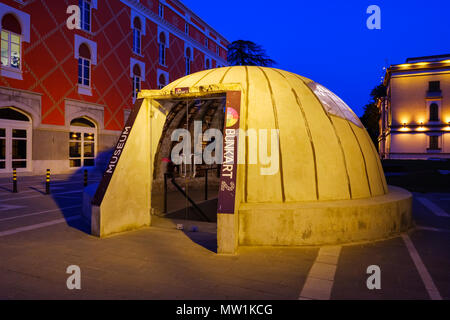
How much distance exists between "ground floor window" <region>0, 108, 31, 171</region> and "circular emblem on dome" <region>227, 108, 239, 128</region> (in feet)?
57.9

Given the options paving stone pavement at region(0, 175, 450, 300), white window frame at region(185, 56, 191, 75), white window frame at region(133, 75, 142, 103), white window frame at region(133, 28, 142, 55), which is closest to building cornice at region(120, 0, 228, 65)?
white window frame at region(133, 28, 142, 55)

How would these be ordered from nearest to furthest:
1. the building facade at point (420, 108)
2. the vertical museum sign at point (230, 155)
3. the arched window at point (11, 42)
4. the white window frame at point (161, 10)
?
the vertical museum sign at point (230, 155) → the arched window at point (11, 42) → the white window frame at point (161, 10) → the building facade at point (420, 108)

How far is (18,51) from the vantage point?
61.1 ft

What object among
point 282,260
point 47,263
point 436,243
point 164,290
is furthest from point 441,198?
point 47,263

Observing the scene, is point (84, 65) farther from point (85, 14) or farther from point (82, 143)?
point (82, 143)

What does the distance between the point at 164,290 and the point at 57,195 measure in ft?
35.2

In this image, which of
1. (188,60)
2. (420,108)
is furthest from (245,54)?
(420,108)

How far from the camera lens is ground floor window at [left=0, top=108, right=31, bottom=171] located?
18594 millimetres

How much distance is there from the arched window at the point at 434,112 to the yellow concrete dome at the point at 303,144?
37907mm

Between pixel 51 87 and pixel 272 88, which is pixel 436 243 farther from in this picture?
pixel 51 87

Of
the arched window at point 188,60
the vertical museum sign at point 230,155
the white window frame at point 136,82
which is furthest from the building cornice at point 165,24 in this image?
the vertical museum sign at point 230,155

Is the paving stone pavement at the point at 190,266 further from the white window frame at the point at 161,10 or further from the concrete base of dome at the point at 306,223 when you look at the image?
the white window frame at the point at 161,10

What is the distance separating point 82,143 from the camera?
23.4 metres

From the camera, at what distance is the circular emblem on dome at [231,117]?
6.48 m
